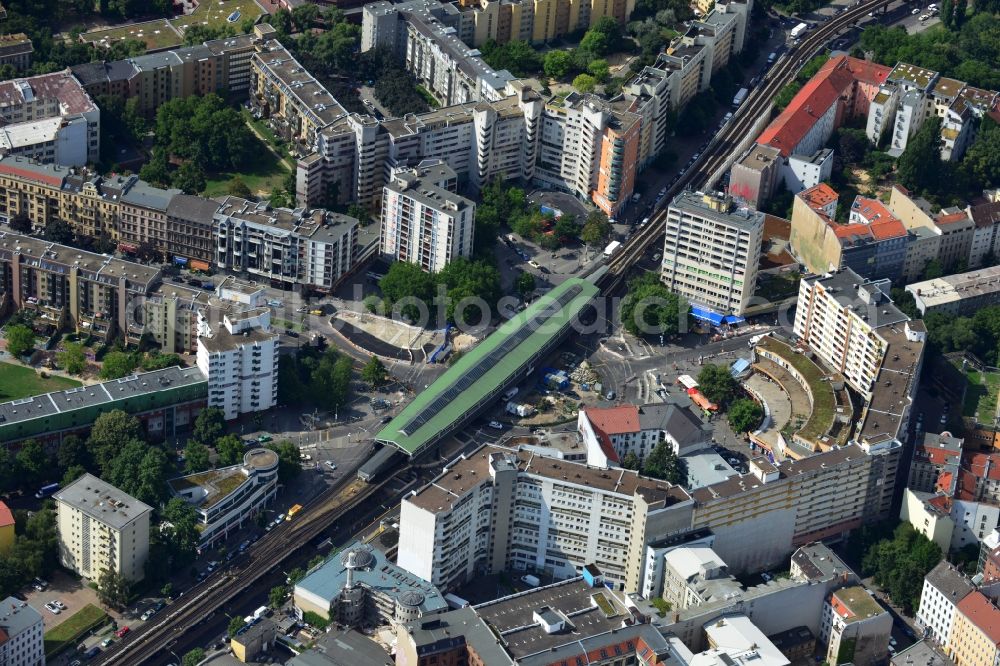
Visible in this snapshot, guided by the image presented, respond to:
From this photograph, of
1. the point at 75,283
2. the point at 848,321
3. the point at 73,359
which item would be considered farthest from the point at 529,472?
the point at 75,283

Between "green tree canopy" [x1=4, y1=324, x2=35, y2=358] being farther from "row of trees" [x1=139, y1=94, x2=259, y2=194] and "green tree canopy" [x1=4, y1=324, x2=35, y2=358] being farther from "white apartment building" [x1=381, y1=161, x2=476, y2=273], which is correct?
"white apartment building" [x1=381, y1=161, x2=476, y2=273]

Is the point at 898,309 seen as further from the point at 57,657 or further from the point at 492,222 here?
the point at 57,657

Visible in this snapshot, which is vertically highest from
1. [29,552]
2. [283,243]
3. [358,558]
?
[283,243]

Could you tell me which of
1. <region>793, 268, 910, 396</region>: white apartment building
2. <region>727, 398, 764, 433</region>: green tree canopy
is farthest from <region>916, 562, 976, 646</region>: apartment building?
<region>793, 268, 910, 396</region>: white apartment building

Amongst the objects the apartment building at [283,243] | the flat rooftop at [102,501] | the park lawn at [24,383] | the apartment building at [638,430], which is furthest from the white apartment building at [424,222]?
the flat rooftop at [102,501]

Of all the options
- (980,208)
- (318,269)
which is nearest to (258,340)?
(318,269)

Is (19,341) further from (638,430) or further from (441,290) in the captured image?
(638,430)

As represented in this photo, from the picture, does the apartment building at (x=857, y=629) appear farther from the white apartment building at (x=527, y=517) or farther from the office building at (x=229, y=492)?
the office building at (x=229, y=492)

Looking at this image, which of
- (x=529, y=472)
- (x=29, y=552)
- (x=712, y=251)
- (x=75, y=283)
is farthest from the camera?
(x=712, y=251)
